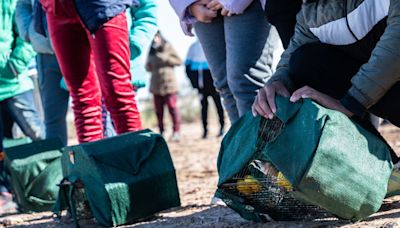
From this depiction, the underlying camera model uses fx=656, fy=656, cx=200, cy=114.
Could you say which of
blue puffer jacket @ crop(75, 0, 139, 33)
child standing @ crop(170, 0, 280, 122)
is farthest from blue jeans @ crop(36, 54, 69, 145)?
child standing @ crop(170, 0, 280, 122)

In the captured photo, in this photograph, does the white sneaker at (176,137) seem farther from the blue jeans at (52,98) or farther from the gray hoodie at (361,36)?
the gray hoodie at (361,36)

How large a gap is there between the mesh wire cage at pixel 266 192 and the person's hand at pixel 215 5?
85 centimetres

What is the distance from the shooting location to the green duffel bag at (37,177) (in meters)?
3.91

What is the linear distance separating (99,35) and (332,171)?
5.44ft

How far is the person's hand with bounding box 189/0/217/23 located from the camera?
122 inches

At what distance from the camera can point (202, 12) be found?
Result: 10.2ft

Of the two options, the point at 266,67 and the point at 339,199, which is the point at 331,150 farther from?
the point at 266,67

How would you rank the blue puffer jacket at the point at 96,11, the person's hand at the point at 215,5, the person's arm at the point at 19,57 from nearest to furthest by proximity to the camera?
1. the person's hand at the point at 215,5
2. the blue puffer jacket at the point at 96,11
3. the person's arm at the point at 19,57

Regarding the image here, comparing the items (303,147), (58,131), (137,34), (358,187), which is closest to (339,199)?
(358,187)

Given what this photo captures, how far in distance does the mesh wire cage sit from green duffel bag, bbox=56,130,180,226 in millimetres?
532

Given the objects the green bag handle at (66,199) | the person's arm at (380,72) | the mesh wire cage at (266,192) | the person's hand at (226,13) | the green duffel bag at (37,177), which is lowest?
the green duffel bag at (37,177)

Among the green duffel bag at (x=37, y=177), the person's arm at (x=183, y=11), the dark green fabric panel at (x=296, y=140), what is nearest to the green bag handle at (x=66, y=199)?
the green duffel bag at (x=37, y=177)

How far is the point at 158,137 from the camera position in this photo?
10.3 ft

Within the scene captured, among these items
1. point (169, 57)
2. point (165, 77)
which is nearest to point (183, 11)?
point (165, 77)
